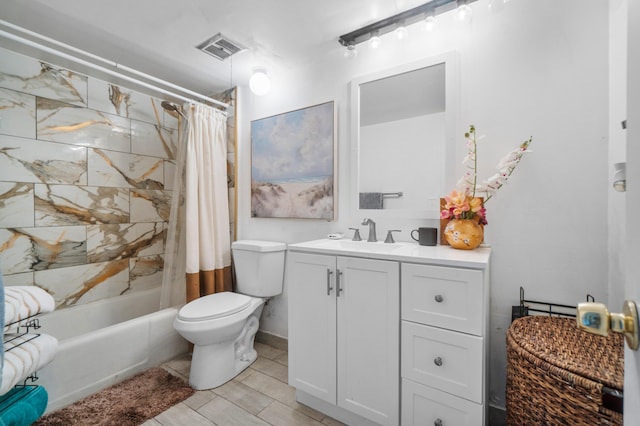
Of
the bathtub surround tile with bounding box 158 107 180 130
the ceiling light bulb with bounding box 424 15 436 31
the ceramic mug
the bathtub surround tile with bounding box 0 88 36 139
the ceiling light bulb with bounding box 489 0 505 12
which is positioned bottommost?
the ceramic mug

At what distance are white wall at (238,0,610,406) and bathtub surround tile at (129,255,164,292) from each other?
2.43 m

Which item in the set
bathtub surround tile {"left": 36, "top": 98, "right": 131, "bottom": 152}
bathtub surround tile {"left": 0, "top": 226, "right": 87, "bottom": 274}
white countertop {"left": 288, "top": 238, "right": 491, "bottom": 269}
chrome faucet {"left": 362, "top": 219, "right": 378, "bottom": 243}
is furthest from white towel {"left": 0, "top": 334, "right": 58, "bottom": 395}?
chrome faucet {"left": 362, "top": 219, "right": 378, "bottom": 243}

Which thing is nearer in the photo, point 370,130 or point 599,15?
point 599,15

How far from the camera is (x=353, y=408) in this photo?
4.51 ft

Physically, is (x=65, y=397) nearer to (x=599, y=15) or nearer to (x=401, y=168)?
(x=401, y=168)

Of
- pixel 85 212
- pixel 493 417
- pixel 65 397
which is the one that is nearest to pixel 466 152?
pixel 493 417

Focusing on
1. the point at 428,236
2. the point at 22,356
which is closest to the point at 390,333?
the point at 428,236

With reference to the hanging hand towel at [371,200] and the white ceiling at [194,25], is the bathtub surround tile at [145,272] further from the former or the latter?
the hanging hand towel at [371,200]

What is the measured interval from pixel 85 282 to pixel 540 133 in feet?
10.5

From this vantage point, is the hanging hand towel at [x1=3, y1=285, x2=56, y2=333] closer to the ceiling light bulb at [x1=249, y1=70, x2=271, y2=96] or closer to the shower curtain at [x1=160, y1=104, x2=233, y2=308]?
the shower curtain at [x1=160, y1=104, x2=233, y2=308]

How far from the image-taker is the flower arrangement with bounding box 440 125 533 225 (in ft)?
4.43

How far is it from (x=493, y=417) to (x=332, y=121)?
1.97m

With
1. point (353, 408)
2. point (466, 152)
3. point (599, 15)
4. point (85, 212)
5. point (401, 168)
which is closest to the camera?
point (599, 15)

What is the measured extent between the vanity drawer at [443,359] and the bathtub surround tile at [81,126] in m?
2.63
